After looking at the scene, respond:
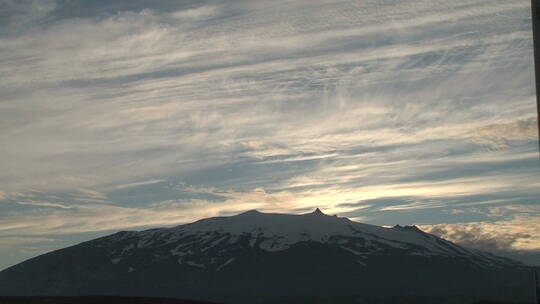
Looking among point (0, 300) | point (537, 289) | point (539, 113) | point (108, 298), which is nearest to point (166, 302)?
point (108, 298)

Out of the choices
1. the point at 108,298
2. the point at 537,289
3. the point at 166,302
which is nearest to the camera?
the point at 537,289

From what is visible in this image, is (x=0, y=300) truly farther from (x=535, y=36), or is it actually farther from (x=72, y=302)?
(x=535, y=36)

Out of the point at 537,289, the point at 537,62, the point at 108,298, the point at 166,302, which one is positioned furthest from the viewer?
the point at 108,298

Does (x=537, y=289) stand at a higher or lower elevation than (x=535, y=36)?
lower

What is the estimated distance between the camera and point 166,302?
282 feet

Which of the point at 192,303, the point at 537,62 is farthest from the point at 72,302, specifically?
the point at 537,62

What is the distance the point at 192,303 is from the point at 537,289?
243 ft

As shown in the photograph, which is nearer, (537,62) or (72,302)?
(537,62)

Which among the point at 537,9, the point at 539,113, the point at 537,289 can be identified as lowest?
the point at 537,289

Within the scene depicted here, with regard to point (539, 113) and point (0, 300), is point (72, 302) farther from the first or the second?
point (539, 113)

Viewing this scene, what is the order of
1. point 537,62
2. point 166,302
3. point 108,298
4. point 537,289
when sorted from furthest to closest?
1. point 108,298
2. point 166,302
3. point 537,289
4. point 537,62

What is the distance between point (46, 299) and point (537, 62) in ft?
291

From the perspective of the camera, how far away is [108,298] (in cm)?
9181

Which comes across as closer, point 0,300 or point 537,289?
point 537,289
